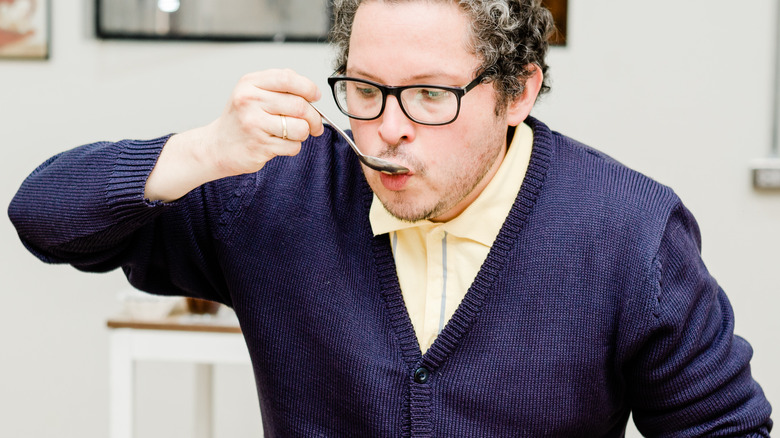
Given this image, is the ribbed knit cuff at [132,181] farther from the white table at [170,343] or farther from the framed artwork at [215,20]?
the framed artwork at [215,20]

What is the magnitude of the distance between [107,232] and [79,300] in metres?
1.42

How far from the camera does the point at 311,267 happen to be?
1108 mm

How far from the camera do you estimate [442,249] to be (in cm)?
112

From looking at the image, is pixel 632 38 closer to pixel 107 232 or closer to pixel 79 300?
pixel 107 232

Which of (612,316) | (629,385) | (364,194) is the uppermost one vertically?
(364,194)

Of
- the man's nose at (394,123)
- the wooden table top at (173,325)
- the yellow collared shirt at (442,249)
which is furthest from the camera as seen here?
the wooden table top at (173,325)

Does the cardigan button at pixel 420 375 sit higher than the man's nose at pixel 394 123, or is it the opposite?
the man's nose at pixel 394 123

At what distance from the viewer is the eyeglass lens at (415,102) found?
38.3 inches

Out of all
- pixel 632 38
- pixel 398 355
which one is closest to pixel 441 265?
pixel 398 355

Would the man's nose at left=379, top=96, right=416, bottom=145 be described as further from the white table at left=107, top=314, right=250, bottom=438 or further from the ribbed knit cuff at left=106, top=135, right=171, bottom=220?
the white table at left=107, top=314, right=250, bottom=438

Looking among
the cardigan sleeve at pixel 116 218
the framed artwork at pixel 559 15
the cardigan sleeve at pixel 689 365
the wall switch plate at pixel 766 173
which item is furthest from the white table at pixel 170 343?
the wall switch plate at pixel 766 173

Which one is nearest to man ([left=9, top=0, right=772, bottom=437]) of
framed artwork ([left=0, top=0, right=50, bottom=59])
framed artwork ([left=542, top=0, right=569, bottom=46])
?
framed artwork ([left=542, top=0, right=569, bottom=46])

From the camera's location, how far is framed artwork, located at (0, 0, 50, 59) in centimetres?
219

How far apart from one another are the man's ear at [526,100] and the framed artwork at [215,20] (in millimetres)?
1069
